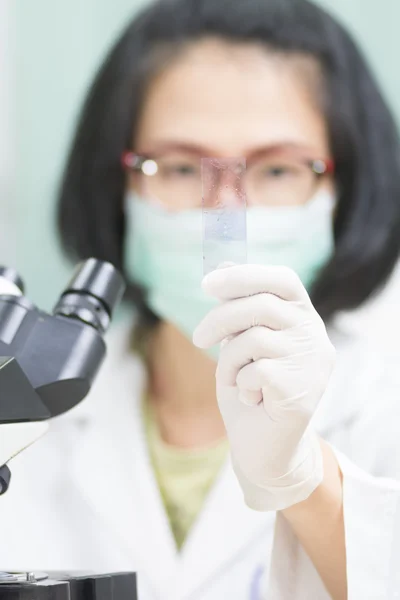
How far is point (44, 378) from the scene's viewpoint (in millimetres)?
643

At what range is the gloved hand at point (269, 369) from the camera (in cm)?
72

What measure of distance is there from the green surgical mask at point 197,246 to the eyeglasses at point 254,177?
0.11 ft

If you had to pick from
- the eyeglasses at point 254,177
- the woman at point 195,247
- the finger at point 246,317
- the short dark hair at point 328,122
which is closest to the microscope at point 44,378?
the finger at point 246,317

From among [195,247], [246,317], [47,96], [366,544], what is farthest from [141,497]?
[47,96]

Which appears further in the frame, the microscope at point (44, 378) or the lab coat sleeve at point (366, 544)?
the lab coat sleeve at point (366, 544)

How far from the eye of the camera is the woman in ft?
4.17

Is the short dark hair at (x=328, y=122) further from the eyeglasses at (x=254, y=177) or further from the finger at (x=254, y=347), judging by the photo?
the finger at (x=254, y=347)

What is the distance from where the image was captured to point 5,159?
1946 millimetres

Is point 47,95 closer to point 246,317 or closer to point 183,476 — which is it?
point 183,476

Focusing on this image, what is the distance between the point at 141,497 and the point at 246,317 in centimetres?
73

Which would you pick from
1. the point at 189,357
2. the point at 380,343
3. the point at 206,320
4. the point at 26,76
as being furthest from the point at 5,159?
the point at 206,320

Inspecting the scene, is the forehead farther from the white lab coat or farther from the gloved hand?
the gloved hand

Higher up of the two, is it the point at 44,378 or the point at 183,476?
the point at 44,378

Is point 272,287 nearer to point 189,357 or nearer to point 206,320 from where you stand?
point 206,320
